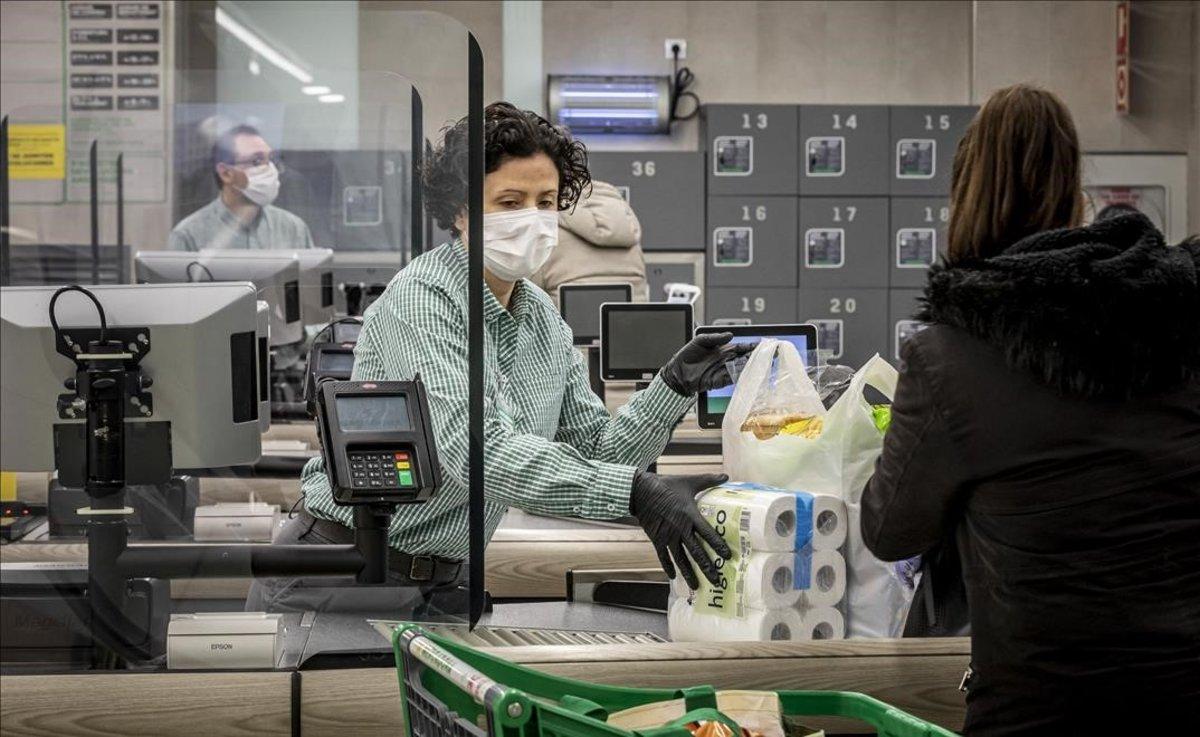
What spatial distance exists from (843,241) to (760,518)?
→ 22.4ft

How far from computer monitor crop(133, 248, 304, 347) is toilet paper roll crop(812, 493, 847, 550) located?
7.12ft

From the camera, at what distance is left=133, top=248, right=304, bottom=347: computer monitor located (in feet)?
13.1

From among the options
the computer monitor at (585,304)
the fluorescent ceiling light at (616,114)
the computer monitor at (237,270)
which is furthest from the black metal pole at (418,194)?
the fluorescent ceiling light at (616,114)

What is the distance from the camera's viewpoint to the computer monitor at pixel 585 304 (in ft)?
17.0

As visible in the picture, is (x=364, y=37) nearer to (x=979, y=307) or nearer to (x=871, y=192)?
(x=871, y=192)

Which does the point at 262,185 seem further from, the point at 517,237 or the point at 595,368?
the point at 517,237

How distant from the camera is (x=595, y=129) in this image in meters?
8.98

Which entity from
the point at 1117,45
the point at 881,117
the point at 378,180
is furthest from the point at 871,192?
the point at 378,180

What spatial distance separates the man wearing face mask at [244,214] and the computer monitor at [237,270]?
514 millimetres

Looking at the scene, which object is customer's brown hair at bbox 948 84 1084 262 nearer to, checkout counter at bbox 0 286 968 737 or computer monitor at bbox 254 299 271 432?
checkout counter at bbox 0 286 968 737

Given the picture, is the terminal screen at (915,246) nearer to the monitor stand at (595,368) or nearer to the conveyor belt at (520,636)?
the monitor stand at (595,368)

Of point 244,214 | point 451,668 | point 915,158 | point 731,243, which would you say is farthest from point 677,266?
point 451,668

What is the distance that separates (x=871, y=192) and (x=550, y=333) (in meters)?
6.37

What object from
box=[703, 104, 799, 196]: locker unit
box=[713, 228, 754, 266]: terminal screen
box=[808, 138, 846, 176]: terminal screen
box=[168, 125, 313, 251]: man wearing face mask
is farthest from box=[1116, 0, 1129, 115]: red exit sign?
box=[168, 125, 313, 251]: man wearing face mask
